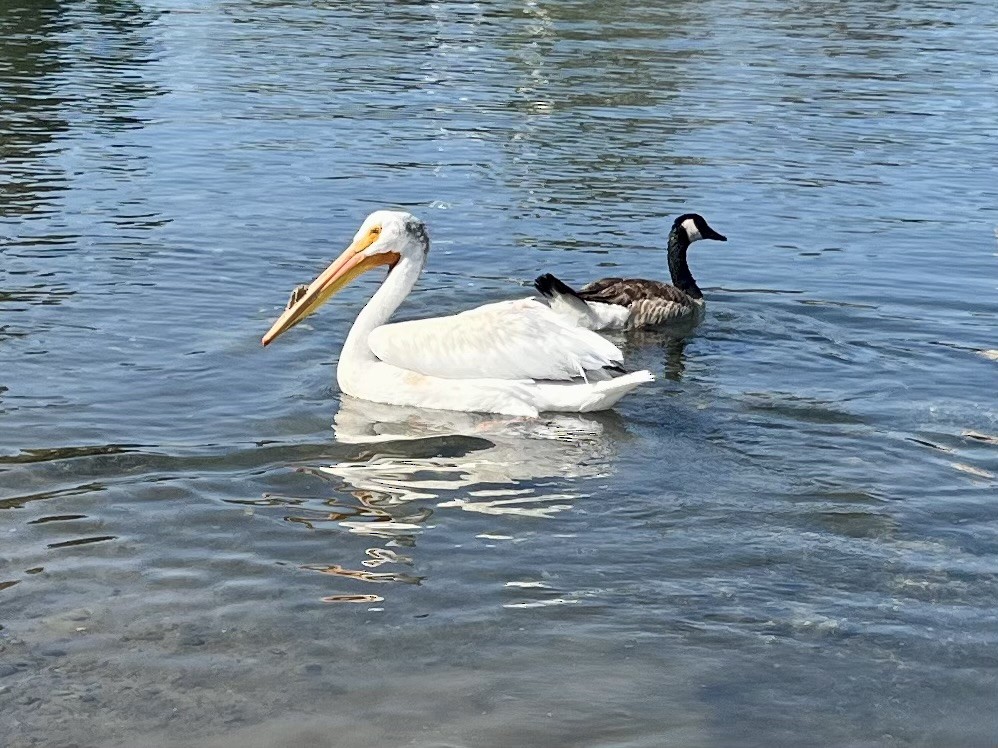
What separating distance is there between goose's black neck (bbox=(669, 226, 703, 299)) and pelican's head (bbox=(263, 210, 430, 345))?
280 cm

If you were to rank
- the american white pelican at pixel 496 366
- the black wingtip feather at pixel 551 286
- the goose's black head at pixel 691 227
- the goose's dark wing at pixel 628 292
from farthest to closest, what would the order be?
the goose's black head at pixel 691 227 < the goose's dark wing at pixel 628 292 < the black wingtip feather at pixel 551 286 < the american white pelican at pixel 496 366

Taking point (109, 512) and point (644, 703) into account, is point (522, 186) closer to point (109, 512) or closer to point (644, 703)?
point (109, 512)

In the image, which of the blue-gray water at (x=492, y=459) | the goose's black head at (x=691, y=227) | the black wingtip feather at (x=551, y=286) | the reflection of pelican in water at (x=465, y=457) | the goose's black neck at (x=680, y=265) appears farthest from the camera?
the goose's black head at (x=691, y=227)

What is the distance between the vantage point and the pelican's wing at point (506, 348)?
889 centimetres

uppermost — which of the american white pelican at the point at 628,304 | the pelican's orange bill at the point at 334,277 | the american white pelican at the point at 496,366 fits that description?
the pelican's orange bill at the point at 334,277

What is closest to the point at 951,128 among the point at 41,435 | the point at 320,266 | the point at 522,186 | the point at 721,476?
Answer: the point at 522,186

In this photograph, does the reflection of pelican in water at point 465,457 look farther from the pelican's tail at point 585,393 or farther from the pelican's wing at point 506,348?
the pelican's wing at point 506,348

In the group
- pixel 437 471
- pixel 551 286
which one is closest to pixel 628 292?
pixel 551 286

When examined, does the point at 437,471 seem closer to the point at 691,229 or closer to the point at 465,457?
the point at 465,457

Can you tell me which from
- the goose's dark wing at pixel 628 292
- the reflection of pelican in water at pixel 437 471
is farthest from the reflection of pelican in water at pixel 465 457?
the goose's dark wing at pixel 628 292

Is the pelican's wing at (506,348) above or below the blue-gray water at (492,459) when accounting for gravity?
above

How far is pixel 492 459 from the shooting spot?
26.6 feet

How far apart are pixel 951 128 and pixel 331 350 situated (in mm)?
11728

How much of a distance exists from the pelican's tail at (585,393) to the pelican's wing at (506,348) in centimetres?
8
